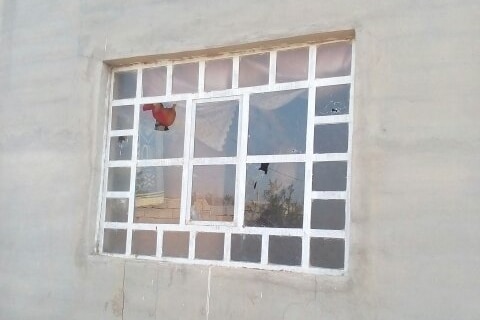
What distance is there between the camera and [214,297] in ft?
15.5

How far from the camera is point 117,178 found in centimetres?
559

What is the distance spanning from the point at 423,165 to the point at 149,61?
257cm

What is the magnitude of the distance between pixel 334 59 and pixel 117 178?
220cm

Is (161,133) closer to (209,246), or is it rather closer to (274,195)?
(209,246)

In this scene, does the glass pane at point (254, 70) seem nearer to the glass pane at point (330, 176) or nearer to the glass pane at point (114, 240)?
the glass pane at point (330, 176)

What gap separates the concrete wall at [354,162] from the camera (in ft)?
12.9

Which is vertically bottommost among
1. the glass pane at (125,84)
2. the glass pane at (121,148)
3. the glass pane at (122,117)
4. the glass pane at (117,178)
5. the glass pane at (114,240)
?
the glass pane at (114,240)

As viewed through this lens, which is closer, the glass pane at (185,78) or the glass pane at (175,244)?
the glass pane at (175,244)

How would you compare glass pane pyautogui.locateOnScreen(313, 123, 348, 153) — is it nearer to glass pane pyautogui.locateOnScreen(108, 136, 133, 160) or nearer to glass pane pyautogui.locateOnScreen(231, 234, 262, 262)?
glass pane pyautogui.locateOnScreen(231, 234, 262, 262)

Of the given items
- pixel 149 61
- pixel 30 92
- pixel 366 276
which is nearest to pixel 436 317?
pixel 366 276

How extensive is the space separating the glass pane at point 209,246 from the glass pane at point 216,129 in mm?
640

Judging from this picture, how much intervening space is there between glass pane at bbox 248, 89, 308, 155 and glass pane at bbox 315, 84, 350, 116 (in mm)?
112

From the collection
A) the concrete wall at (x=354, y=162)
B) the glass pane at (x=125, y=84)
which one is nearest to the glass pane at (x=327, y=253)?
the concrete wall at (x=354, y=162)

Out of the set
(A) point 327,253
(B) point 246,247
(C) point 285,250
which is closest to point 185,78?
(B) point 246,247
